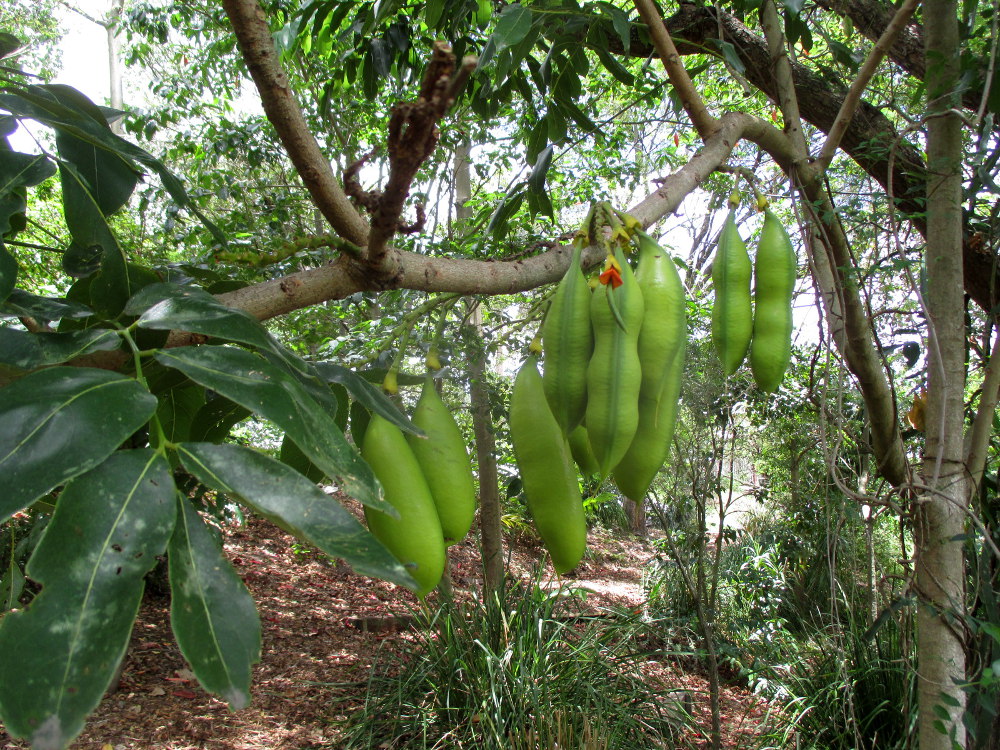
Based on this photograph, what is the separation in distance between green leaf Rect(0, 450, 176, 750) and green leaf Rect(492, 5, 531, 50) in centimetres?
88

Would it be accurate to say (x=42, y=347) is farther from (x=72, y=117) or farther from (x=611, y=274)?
(x=611, y=274)

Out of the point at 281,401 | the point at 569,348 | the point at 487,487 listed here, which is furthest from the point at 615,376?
the point at 487,487

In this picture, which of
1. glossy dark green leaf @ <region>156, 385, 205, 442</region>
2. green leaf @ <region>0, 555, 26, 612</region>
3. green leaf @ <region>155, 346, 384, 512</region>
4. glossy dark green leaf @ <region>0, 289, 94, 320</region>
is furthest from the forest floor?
green leaf @ <region>155, 346, 384, 512</region>

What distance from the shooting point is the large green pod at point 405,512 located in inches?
24.5

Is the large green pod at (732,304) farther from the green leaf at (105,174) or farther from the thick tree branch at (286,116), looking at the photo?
the green leaf at (105,174)

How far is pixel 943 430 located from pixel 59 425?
1695 mm

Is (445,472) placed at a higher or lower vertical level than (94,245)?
lower

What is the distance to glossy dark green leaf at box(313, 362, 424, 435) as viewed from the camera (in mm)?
623

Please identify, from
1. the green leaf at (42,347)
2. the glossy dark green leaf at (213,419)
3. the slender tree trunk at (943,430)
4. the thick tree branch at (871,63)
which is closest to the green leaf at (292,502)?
the green leaf at (42,347)

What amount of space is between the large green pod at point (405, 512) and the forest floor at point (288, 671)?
260 cm

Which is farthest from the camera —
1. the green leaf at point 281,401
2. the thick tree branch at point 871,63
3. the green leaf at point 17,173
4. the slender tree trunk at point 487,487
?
the slender tree trunk at point 487,487

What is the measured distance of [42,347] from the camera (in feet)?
1.66

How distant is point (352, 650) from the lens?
179 inches

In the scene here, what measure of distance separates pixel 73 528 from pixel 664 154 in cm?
622
